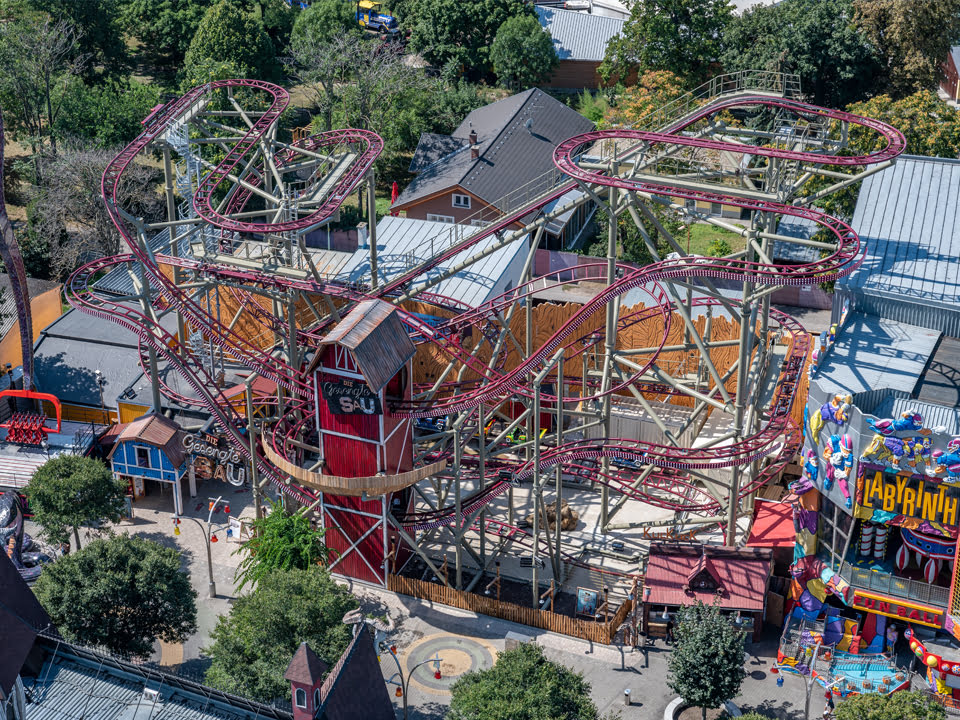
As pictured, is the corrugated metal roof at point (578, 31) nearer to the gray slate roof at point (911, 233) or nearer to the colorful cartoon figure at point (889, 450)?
the gray slate roof at point (911, 233)

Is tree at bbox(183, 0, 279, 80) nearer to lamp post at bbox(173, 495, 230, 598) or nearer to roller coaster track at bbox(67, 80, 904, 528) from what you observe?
roller coaster track at bbox(67, 80, 904, 528)

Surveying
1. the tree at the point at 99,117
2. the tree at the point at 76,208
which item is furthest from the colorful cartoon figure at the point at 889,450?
the tree at the point at 99,117

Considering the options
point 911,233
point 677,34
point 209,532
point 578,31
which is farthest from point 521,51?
point 209,532

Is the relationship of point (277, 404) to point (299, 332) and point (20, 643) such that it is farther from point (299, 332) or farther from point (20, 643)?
point (20, 643)

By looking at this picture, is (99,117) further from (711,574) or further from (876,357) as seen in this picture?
(876,357)

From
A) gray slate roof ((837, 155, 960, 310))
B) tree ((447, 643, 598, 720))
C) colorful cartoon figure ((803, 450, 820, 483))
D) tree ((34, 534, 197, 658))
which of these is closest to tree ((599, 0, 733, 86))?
gray slate roof ((837, 155, 960, 310))

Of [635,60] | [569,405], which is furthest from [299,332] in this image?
[635,60]
